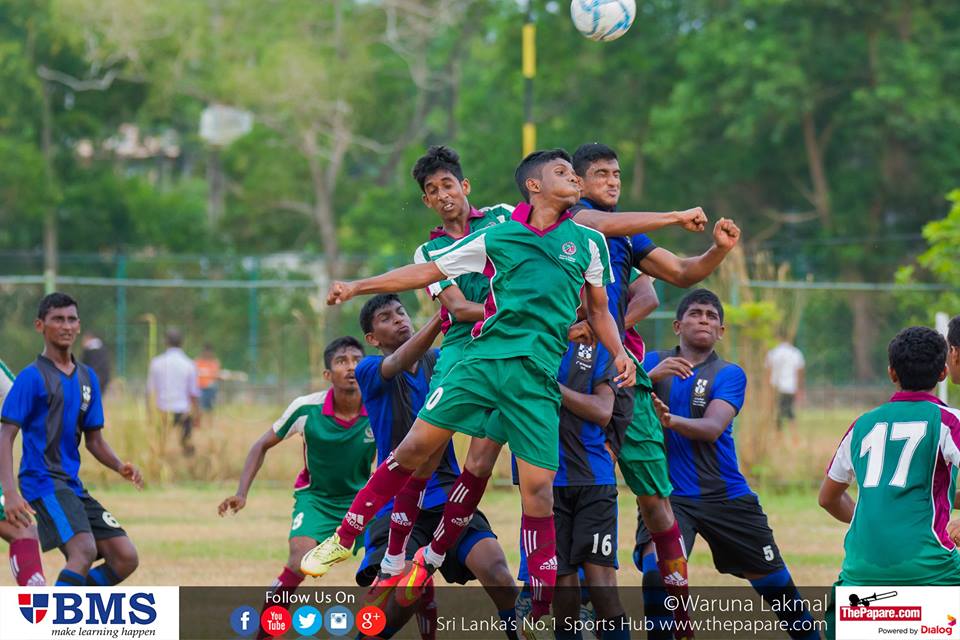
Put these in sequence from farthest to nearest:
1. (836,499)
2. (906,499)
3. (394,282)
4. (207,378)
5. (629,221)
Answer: (207,378) < (629,221) < (394,282) < (836,499) < (906,499)

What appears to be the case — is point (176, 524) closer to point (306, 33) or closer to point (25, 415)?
point (25, 415)

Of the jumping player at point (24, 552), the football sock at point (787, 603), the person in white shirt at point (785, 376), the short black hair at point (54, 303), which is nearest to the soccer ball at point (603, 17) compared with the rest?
the football sock at point (787, 603)

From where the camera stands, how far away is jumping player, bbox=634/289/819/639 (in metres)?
8.15

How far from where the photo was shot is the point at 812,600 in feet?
31.0

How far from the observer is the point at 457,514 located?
24.3 feet

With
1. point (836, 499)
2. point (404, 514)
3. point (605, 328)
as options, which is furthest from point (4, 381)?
point (836, 499)

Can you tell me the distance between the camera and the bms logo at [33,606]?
23.9 feet

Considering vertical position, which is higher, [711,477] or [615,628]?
[711,477]

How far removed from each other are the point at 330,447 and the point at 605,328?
255 cm

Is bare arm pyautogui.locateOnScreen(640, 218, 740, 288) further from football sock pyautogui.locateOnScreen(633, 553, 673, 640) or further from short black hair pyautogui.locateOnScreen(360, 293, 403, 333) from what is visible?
football sock pyautogui.locateOnScreen(633, 553, 673, 640)

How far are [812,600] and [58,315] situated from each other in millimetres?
5117

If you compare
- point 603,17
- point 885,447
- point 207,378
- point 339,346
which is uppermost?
point 603,17

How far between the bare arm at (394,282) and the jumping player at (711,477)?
1.62 m

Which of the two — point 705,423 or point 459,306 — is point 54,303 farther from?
point 705,423
